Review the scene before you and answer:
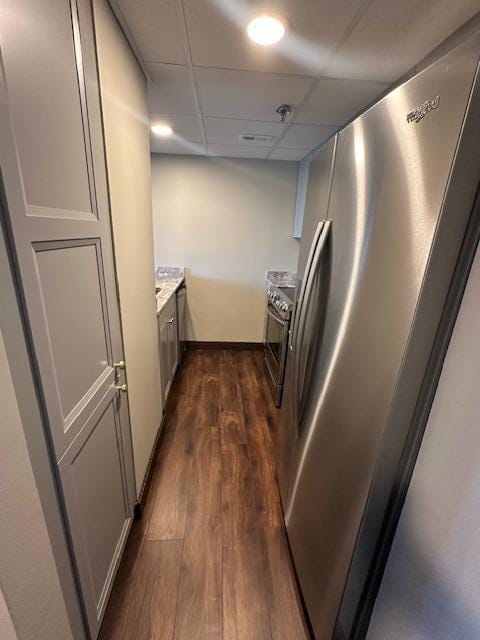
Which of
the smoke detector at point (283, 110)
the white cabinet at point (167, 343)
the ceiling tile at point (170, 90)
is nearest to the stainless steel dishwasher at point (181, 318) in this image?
the white cabinet at point (167, 343)

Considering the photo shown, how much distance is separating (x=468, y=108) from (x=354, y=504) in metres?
1.00

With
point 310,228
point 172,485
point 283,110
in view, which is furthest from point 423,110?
point 172,485

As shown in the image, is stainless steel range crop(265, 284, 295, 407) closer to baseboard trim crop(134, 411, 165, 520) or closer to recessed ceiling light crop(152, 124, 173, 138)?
baseboard trim crop(134, 411, 165, 520)

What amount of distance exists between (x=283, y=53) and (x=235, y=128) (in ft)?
3.41

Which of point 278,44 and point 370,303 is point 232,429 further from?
point 278,44

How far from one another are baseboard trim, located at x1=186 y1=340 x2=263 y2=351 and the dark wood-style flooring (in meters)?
1.47

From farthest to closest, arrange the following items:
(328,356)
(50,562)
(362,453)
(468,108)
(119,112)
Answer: (119,112) < (328,356) < (362,453) < (50,562) < (468,108)

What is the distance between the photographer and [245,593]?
1.27 meters

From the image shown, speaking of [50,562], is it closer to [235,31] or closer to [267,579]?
[267,579]

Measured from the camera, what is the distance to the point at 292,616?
3.94 ft

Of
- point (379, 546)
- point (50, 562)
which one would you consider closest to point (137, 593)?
point (50, 562)

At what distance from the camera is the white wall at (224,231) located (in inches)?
129

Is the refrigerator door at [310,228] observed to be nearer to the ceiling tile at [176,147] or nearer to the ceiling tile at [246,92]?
the ceiling tile at [246,92]

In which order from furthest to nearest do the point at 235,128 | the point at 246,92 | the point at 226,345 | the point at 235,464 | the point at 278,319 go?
the point at 226,345 → the point at 278,319 → the point at 235,128 → the point at 235,464 → the point at 246,92
